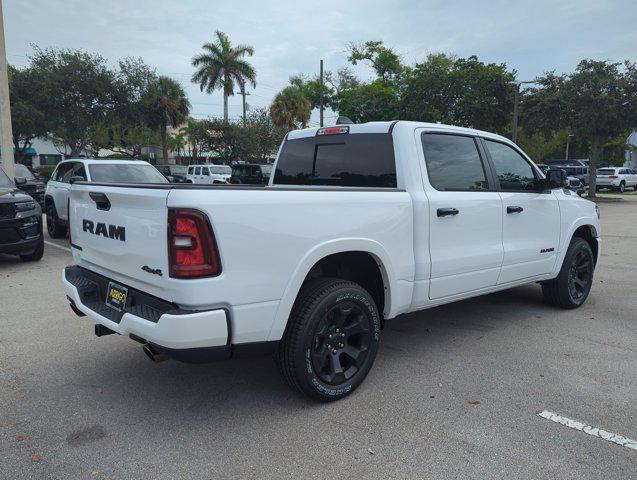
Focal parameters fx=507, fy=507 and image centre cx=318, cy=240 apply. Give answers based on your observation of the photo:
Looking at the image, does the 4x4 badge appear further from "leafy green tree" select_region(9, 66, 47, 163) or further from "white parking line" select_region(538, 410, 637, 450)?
"leafy green tree" select_region(9, 66, 47, 163)

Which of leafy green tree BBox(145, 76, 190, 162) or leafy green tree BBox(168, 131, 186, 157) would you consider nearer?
Answer: leafy green tree BBox(145, 76, 190, 162)

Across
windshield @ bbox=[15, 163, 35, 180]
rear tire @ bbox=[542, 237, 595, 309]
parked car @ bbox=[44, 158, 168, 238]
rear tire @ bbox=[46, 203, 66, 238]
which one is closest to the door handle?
rear tire @ bbox=[542, 237, 595, 309]

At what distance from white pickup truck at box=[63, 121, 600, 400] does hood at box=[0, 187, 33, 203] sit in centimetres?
470

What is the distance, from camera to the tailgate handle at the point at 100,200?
10.5 ft

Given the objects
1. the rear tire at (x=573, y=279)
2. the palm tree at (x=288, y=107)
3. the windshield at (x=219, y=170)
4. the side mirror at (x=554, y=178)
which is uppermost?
the palm tree at (x=288, y=107)

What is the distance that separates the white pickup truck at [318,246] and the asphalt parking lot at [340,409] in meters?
0.43

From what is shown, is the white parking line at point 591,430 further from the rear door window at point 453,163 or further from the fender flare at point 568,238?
the fender flare at point 568,238

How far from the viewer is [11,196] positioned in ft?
25.2

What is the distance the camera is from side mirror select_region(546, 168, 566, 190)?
5.00m

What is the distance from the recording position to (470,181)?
4.32 meters

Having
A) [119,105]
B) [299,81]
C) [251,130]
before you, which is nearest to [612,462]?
[119,105]

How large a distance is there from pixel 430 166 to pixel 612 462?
2.28m

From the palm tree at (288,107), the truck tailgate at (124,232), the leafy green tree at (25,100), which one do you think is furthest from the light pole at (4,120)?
the palm tree at (288,107)

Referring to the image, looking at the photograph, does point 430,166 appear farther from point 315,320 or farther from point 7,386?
point 7,386
